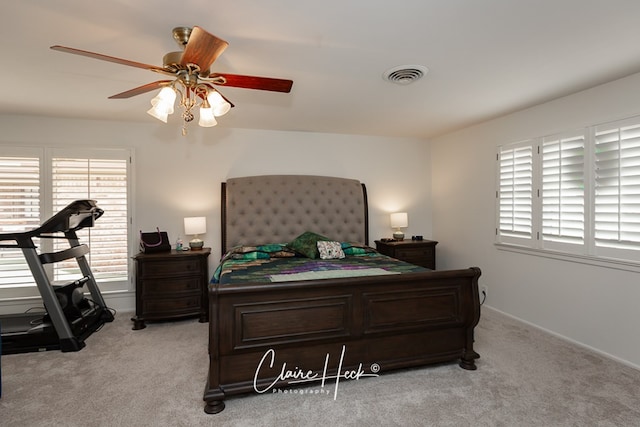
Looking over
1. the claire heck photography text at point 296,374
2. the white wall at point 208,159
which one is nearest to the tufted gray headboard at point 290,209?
the white wall at point 208,159

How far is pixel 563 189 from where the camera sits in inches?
120

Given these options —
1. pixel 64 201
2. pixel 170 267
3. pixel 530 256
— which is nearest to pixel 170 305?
pixel 170 267

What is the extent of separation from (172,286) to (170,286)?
2 centimetres

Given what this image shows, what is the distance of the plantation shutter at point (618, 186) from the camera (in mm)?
2523

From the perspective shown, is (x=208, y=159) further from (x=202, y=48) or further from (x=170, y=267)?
(x=202, y=48)

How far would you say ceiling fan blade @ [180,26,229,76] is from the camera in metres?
1.49

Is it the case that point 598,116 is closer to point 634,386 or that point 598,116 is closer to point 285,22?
point 634,386

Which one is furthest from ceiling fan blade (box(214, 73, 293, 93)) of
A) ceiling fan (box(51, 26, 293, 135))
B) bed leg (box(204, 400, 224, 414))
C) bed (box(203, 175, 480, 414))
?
bed leg (box(204, 400, 224, 414))

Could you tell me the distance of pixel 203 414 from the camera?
6.60 ft

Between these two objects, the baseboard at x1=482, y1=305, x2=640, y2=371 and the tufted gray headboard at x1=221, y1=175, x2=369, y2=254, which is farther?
the tufted gray headboard at x1=221, y1=175, x2=369, y2=254

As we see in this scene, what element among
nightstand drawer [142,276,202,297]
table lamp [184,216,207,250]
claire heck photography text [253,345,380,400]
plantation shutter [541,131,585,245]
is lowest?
claire heck photography text [253,345,380,400]

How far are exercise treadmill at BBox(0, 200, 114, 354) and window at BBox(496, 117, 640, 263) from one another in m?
4.68

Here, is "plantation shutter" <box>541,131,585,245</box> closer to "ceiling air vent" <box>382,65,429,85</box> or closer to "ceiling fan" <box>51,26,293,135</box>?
"ceiling air vent" <box>382,65,429,85</box>

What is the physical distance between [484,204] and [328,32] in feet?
10.3
